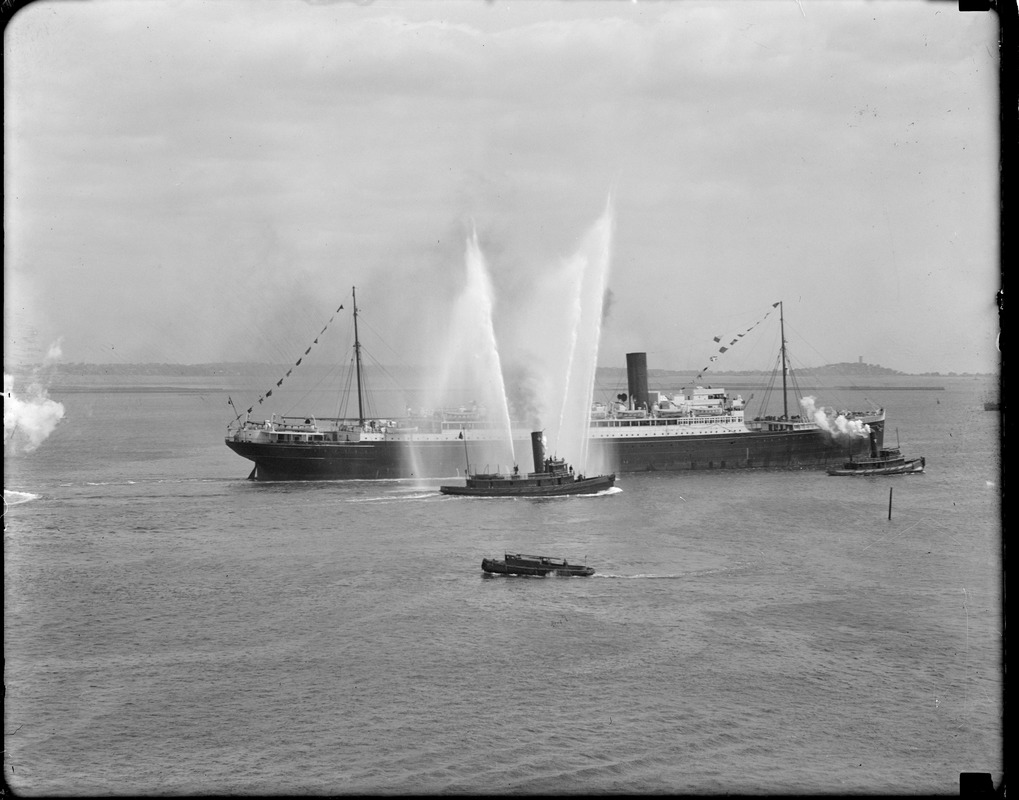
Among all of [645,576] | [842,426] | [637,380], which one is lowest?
[645,576]

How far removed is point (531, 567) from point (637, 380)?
50.4 m

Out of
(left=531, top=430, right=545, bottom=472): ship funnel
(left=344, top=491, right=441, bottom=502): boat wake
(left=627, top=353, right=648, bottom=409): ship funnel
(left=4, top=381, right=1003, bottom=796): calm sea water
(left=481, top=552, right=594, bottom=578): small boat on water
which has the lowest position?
(left=4, top=381, right=1003, bottom=796): calm sea water

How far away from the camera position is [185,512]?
200ft

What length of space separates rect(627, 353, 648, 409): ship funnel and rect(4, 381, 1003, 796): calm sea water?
29723mm

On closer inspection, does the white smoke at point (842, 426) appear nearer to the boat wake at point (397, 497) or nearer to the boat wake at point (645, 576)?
the boat wake at point (397, 497)

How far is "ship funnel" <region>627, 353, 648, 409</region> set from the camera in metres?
90.1

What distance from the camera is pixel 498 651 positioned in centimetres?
3200

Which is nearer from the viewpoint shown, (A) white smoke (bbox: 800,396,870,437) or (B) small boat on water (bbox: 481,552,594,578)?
(B) small boat on water (bbox: 481,552,594,578)

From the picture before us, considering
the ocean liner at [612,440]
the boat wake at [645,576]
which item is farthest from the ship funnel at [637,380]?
the boat wake at [645,576]

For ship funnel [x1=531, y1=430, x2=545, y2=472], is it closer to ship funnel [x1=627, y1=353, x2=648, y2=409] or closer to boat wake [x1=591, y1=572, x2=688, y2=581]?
ship funnel [x1=627, y1=353, x2=648, y2=409]

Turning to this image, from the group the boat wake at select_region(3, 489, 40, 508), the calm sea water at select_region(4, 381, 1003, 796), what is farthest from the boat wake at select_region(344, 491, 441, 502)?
the boat wake at select_region(3, 489, 40, 508)

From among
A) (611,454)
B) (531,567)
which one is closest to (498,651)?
(531,567)

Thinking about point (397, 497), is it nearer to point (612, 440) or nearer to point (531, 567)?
point (612, 440)

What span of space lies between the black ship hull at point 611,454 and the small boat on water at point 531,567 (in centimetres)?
3606
